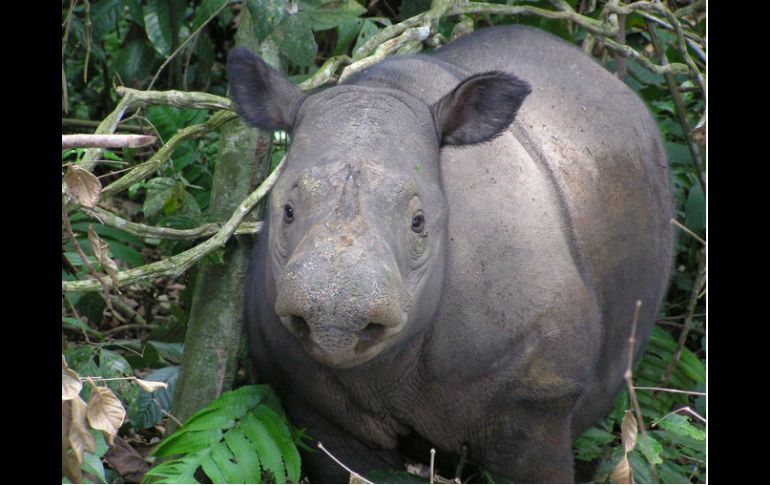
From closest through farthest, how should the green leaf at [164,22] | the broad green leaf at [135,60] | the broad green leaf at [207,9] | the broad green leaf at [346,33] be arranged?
the broad green leaf at [207,9], the broad green leaf at [346,33], the green leaf at [164,22], the broad green leaf at [135,60]

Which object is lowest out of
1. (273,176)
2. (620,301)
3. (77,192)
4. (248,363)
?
(248,363)

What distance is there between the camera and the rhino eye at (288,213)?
3.47 metres

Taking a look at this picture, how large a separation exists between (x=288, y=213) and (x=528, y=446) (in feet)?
4.23

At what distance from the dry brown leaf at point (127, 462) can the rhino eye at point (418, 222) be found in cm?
172

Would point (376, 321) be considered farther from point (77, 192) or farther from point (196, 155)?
point (196, 155)

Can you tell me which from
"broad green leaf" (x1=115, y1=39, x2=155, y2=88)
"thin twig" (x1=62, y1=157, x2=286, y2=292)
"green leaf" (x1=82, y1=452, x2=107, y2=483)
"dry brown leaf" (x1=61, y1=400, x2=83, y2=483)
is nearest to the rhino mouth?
"dry brown leaf" (x1=61, y1=400, x2=83, y2=483)

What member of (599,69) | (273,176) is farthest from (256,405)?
(599,69)

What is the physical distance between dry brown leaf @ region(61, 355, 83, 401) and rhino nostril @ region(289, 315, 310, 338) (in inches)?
23.4

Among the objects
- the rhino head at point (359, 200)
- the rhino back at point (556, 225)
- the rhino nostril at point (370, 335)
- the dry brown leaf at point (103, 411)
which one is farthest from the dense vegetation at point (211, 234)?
the rhino nostril at point (370, 335)

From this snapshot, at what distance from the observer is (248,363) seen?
15.7ft

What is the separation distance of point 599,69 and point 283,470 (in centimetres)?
210

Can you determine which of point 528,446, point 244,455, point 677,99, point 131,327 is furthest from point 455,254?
point 131,327

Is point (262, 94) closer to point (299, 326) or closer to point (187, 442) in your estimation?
point (299, 326)

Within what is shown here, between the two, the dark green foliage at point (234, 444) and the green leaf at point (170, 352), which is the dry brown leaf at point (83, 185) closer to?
the dark green foliage at point (234, 444)
